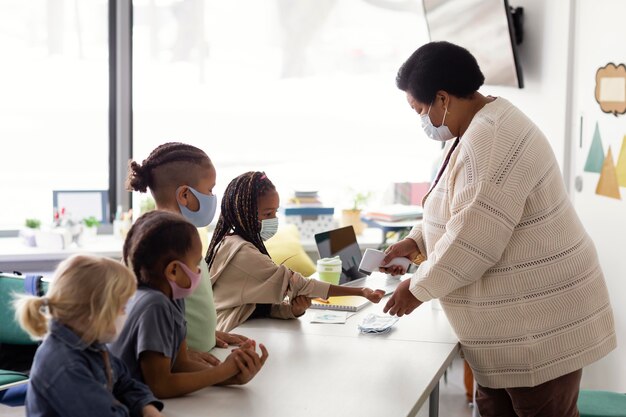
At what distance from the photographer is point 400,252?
278cm

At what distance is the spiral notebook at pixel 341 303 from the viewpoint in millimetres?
2820

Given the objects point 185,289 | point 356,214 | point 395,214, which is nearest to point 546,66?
point 395,214

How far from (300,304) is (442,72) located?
0.85 metres

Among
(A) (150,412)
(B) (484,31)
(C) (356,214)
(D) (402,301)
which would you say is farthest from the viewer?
(C) (356,214)

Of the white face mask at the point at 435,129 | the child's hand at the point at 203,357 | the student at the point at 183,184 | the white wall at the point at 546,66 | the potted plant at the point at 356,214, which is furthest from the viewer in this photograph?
the potted plant at the point at 356,214

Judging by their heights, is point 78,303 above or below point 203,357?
above

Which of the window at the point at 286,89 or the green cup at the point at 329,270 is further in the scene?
the window at the point at 286,89

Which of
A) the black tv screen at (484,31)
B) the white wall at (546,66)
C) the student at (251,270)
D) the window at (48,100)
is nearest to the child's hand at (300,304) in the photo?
the student at (251,270)

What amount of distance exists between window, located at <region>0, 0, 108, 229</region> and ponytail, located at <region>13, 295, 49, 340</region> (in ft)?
11.1

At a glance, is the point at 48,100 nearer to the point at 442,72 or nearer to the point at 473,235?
the point at 442,72

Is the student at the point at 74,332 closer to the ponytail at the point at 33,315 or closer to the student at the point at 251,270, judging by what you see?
the ponytail at the point at 33,315

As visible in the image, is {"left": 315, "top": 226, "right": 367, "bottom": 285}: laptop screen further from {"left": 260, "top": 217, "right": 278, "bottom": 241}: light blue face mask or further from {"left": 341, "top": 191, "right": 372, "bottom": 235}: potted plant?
{"left": 341, "top": 191, "right": 372, "bottom": 235}: potted plant

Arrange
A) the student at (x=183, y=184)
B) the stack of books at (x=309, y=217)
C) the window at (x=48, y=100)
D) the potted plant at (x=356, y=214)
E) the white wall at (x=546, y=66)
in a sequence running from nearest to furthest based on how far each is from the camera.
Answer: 1. the student at (x=183, y=184)
2. the white wall at (x=546, y=66)
3. the window at (x=48, y=100)
4. the stack of books at (x=309, y=217)
5. the potted plant at (x=356, y=214)

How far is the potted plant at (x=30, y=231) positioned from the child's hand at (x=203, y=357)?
104 inches
